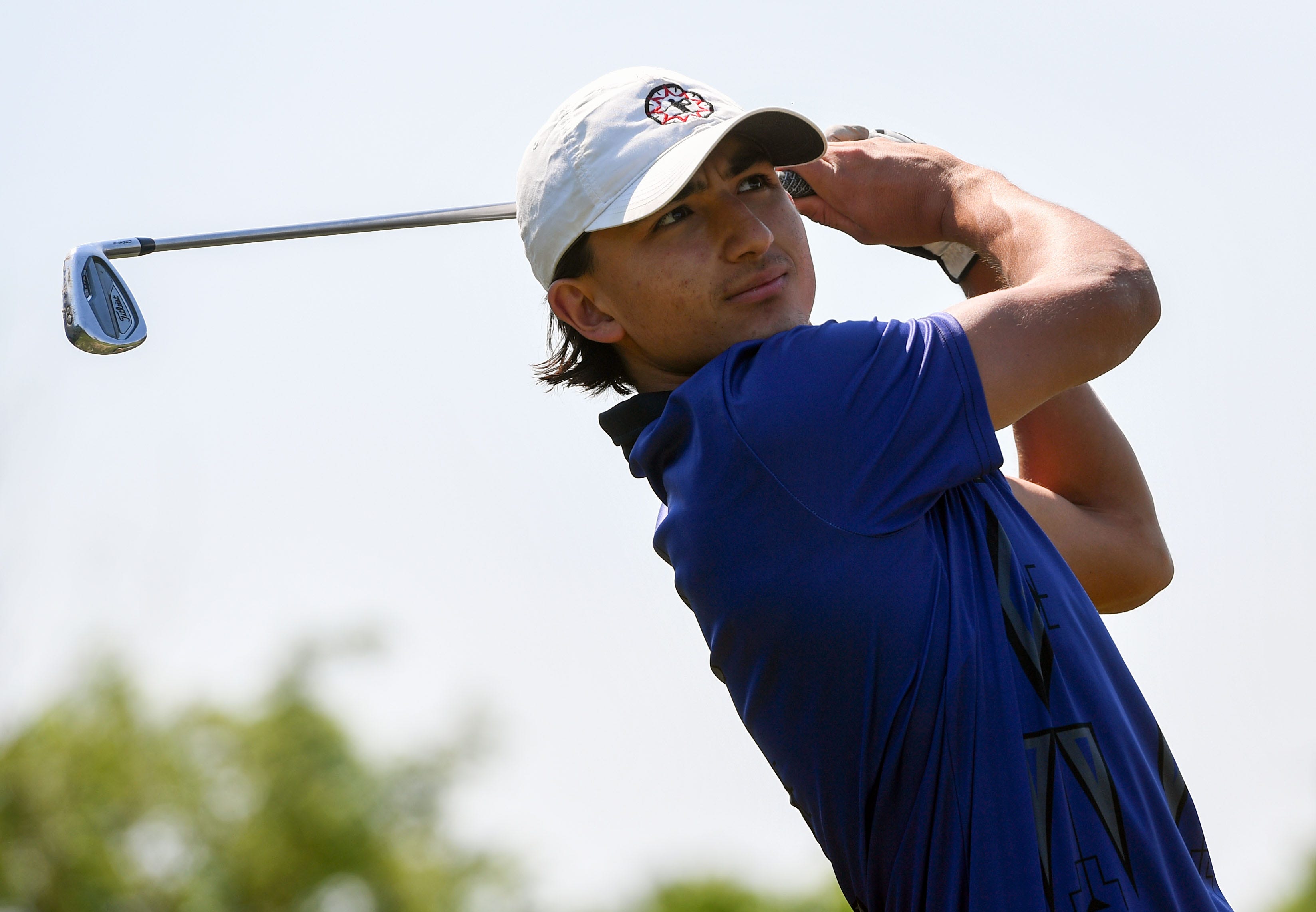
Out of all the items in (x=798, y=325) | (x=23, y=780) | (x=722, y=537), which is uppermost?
(x=798, y=325)

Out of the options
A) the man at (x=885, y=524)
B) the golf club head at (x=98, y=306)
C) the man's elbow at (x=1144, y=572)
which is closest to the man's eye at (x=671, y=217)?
the man at (x=885, y=524)

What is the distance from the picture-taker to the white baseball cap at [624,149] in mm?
2320

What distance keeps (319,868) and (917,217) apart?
66.9 feet

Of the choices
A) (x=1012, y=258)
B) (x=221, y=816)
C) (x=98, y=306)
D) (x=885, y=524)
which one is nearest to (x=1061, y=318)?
(x=1012, y=258)

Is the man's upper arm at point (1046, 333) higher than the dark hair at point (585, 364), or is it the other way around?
the man's upper arm at point (1046, 333)

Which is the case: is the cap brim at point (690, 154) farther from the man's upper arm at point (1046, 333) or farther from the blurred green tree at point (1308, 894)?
the blurred green tree at point (1308, 894)

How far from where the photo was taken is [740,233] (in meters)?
2.37

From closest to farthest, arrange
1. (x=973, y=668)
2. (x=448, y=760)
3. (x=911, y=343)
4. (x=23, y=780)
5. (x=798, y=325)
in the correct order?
(x=973, y=668) → (x=911, y=343) → (x=798, y=325) → (x=23, y=780) → (x=448, y=760)

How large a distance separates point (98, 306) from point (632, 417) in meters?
1.39

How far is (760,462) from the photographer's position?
207cm

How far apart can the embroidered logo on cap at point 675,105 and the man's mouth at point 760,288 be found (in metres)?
0.29

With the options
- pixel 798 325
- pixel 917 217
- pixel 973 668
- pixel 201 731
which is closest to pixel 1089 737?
pixel 973 668

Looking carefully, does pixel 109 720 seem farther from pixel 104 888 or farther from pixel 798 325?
pixel 798 325

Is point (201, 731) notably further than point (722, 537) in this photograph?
Yes
